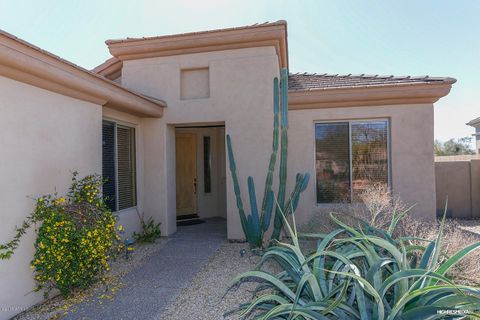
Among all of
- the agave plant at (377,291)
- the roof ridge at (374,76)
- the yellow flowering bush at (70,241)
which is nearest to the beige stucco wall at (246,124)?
the roof ridge at (374,76)

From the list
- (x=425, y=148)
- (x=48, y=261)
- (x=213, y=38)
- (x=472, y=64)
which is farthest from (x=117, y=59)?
(x=472, y=64)

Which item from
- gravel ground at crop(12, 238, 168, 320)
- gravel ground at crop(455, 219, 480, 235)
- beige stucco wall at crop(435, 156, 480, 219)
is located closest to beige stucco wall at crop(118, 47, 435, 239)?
gravel ground at crop(455, 219, 480, 235)

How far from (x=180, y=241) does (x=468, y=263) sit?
601 cm

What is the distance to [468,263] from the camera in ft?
12.8

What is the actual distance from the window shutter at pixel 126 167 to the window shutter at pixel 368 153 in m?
6.15

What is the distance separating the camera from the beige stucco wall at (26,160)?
12.9 feet

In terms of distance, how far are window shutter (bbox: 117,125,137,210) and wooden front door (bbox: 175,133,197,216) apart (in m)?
2.24

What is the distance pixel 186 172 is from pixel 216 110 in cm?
331

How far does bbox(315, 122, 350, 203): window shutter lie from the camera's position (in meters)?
8.22

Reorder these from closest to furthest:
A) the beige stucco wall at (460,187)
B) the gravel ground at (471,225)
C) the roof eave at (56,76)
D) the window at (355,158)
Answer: the roof eave at (56,76)
the window at (355,158)
the gravel ground at (471,225)
the beige stucco wall at (460,187)

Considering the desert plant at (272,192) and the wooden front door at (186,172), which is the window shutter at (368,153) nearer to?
the desert plant at (272,192)

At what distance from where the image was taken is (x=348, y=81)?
860cm

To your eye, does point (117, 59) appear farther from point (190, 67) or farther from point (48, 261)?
point (48, 261)

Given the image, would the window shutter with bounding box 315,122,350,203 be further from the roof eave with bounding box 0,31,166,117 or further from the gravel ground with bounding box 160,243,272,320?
the roof eave with bounding box 0,31,166,117
